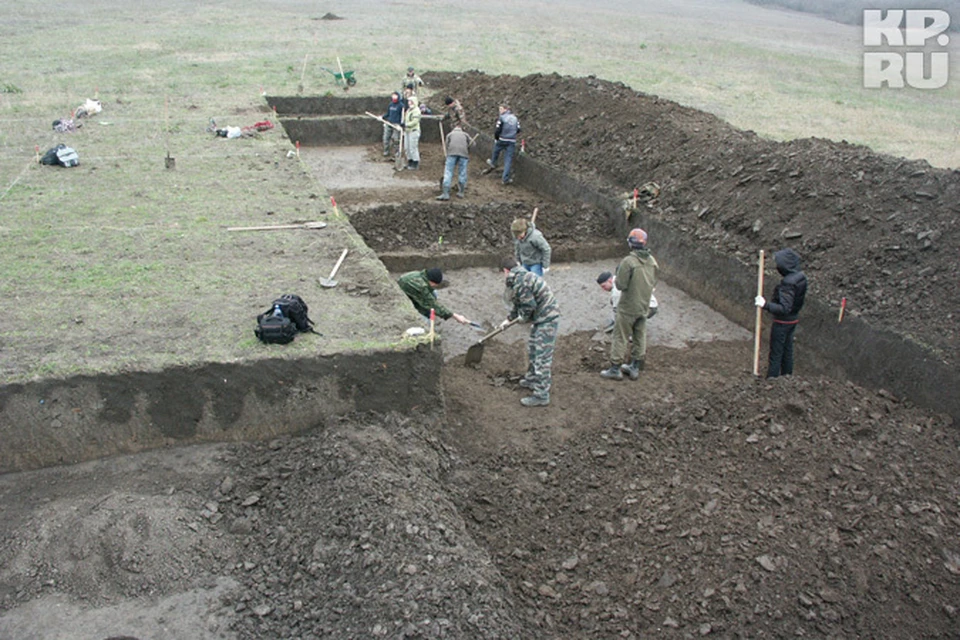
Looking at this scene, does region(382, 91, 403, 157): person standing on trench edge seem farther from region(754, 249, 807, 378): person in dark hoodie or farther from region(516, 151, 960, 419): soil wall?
region(754, 249, 807, 378): person in dark hoodie

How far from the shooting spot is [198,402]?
6680 millimetres

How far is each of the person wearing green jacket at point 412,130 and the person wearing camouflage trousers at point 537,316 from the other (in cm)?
957

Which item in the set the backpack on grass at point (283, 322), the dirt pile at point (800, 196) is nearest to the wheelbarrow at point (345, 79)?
the dirt pile at point (800, 196)

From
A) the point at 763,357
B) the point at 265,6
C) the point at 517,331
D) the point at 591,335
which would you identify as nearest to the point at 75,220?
the point at 517,331

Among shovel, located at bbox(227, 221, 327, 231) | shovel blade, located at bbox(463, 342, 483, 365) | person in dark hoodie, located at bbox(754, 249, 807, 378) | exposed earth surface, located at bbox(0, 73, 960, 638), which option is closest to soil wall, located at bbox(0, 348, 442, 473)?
exposed earth surface, located at bbox(0, 73, 960, 638)

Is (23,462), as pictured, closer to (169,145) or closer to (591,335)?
(591,335)

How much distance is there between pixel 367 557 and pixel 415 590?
496 mm

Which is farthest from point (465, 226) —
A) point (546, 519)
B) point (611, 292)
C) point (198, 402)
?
point (546, 519)

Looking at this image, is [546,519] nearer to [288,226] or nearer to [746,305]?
[746,305]

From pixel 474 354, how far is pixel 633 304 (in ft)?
6.14

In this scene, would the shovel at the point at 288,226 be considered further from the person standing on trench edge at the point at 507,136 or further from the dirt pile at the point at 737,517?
the person standing on trench edge at the point at 507,136

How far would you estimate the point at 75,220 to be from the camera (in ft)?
33.9

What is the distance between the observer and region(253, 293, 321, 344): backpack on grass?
22.3ft

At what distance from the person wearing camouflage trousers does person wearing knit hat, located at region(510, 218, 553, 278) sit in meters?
1.69
